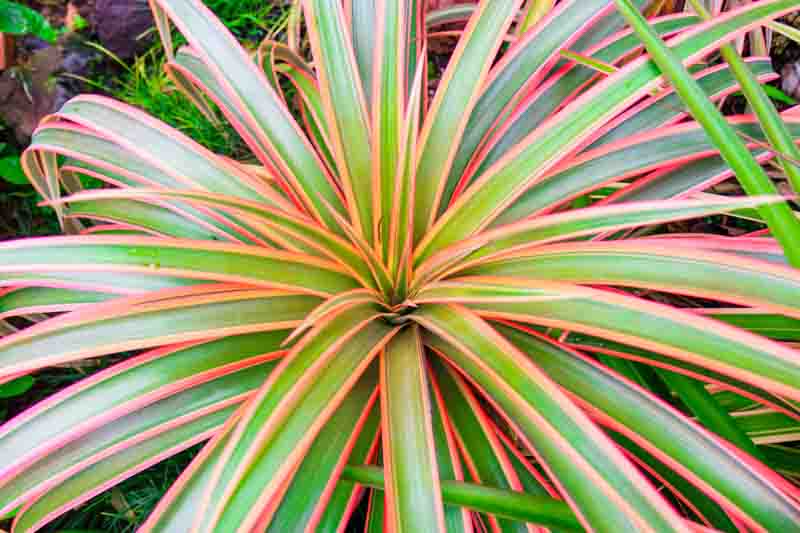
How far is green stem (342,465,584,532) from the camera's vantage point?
602 mm

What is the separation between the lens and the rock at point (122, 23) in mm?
1777

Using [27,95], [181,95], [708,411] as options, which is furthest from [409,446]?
[27,95]

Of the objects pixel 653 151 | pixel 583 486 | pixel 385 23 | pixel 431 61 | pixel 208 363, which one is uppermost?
pixel 431 61

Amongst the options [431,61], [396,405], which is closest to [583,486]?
[396,405]

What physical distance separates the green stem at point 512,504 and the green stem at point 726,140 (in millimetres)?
396

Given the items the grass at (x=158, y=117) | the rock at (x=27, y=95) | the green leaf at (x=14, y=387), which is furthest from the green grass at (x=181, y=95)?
the green leaf at (x=14, y=387)

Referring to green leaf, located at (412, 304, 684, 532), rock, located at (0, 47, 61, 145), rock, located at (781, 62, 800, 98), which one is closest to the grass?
rock, located at (0, 47, 61, 145)

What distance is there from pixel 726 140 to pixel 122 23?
1.87 meters

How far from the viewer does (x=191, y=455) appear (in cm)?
113

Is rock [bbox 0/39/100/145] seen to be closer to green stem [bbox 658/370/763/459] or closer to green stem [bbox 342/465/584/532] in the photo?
green stem [bbox 342/465/584/532]

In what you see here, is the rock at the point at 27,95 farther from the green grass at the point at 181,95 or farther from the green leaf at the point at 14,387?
the green leaf at the point at 14,387

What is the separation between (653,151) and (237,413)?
2.28ft

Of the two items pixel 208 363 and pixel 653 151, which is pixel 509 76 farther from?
pixel 208 363

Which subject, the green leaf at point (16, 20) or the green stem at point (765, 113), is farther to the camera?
the green leaf at point (16, 20)
